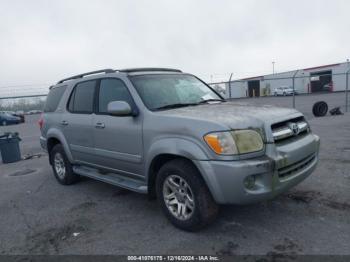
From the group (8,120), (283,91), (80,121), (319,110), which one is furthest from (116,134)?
(283,91)

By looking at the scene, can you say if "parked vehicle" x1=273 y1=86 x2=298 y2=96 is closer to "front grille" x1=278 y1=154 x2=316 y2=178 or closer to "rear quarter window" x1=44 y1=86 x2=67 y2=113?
"rear quarter window" x1=44 y1=86 x2=67 y2=113

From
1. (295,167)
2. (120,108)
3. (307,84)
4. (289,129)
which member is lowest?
(295,167)

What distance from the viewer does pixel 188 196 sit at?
356 cm

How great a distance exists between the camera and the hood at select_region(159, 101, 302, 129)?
3314 mm

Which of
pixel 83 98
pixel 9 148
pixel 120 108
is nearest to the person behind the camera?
pixel 120 108

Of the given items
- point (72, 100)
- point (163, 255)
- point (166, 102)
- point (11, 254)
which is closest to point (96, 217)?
point (11, 254)

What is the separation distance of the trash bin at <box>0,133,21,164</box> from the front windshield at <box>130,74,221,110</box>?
621 cm

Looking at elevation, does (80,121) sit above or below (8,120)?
above

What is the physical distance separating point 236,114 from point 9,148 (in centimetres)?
761

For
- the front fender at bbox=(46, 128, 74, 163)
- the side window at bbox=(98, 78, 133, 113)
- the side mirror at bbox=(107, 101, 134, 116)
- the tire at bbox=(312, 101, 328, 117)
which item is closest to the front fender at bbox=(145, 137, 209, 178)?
the side mirror at bbox=(107, 101, 134, 116)

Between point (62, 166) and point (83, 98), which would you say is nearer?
point (83, 98)

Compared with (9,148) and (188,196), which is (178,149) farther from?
(9,148)

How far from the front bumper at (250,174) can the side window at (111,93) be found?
5.35 ft

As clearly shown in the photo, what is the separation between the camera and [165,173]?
370 centimetres
